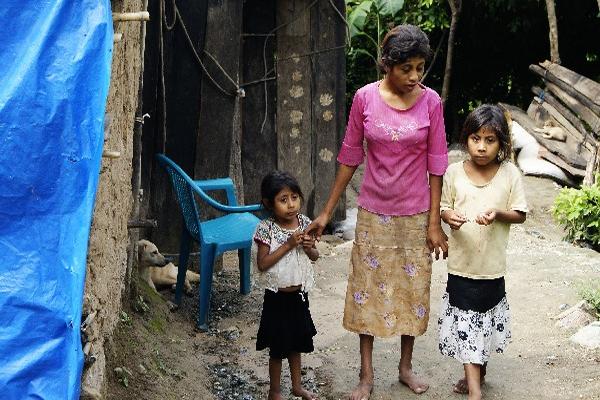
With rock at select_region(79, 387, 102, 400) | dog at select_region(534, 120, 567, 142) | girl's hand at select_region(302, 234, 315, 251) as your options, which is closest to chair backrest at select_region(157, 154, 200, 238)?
girl's hand at select_region(302, 234, 315, 251)

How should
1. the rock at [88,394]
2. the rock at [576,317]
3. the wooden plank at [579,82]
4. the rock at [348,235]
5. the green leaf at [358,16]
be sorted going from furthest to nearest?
the green leaf at [358,16] < the wooden plank at [579,82] < the rock at [348,235] < the rock at [576,317] < the rock at [88,394]

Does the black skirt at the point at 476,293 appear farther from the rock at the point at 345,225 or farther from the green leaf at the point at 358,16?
the green leaf at the point at 358,16

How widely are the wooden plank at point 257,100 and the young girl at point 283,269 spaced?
346cm

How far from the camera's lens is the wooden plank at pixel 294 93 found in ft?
23.7

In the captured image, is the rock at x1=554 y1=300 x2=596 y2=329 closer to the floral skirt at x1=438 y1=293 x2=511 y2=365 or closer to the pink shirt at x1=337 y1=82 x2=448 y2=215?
the floral skirt at x1=438 y1=293 x2=511 y2=365

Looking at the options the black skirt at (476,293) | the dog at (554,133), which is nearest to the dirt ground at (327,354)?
the black skirt at (476,293)

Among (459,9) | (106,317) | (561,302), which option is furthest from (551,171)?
(106,317)

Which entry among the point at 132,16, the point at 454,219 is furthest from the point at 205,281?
the point at 132,16

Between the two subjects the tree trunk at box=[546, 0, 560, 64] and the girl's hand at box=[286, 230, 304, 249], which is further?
the tree trunk at box=[546, 0, 560, 64]

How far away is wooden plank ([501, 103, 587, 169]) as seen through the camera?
980 centimetres

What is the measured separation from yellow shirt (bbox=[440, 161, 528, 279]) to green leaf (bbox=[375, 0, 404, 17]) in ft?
21.8

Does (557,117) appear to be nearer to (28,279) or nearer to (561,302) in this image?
(561,302)

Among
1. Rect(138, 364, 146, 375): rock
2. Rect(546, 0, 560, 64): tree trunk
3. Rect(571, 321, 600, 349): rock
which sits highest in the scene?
Rect(546, 0, 560, 64): tree trunk

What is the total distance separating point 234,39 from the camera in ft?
20.2
